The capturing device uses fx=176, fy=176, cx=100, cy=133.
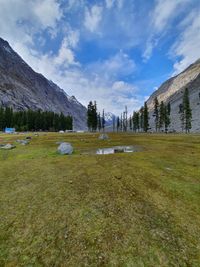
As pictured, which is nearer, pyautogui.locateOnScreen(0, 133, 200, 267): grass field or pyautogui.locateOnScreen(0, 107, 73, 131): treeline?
pyautogui.locateOnScreen(0, 133, 200, 267): grass field

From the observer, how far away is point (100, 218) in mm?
7859

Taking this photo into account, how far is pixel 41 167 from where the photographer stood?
15.2m

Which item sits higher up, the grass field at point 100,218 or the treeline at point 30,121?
the treeline at point 30,121

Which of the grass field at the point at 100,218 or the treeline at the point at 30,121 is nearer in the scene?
the grass field at the point at 100,218

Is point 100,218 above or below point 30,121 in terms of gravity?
below

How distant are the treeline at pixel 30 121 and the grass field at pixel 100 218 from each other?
317 ft

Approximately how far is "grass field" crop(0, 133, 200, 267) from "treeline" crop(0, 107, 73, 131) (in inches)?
3802

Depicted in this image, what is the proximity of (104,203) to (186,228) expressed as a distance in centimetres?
380

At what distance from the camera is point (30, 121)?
104m

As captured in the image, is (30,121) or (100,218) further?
(30,121)

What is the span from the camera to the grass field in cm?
604

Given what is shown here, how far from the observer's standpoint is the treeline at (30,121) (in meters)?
101

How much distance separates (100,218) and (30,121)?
10475 centimetres

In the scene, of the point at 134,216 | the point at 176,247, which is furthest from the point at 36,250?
the point at 176,247
